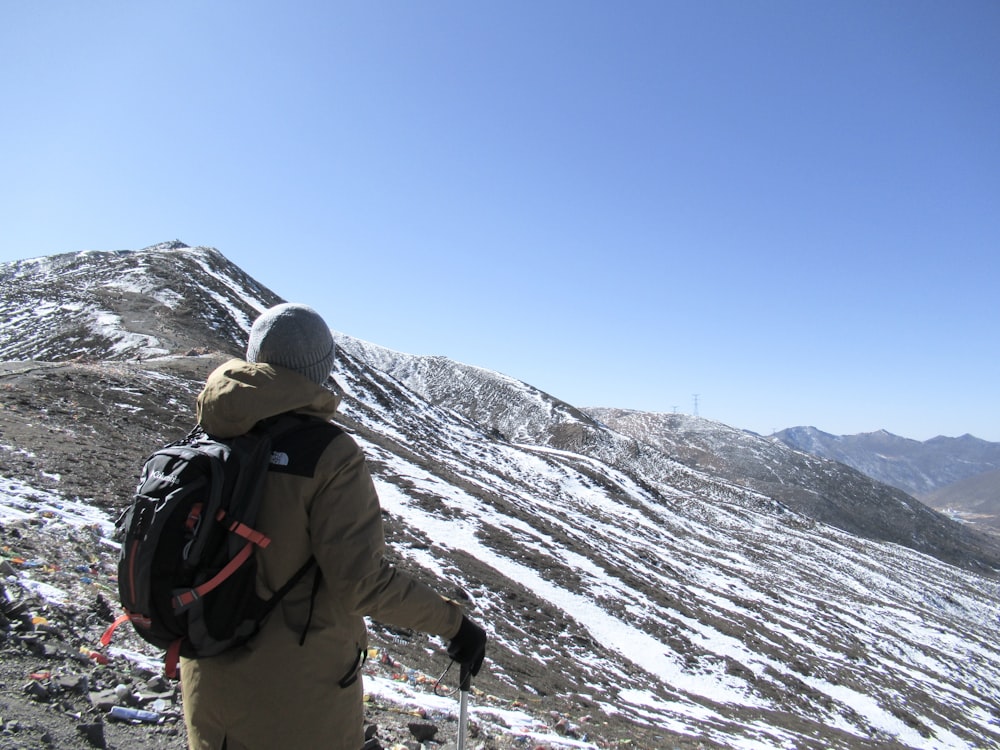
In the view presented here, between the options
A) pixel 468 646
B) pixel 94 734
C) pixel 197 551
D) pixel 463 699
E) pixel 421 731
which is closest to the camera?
pixel 197 551

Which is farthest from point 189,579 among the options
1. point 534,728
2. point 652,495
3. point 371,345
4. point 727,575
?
point 371,345

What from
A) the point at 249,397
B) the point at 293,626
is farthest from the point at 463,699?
the point at 249,397

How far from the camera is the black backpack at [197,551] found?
2.25 m

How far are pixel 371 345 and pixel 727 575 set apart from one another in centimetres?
10260

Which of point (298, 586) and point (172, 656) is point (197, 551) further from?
point (172, 656)

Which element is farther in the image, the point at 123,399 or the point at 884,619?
the point at 884,619

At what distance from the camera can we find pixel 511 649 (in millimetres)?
14461

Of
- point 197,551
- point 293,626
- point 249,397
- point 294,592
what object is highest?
point 249,397

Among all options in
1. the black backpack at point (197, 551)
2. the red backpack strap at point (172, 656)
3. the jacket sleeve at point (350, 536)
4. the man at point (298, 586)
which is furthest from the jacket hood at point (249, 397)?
the red backpack strap at point (172, 656)

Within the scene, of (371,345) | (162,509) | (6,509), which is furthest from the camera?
(371,345)

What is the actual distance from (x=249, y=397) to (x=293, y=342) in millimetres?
398

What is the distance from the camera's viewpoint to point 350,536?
2.44m

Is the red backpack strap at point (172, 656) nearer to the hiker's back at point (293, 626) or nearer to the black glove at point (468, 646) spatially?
the hiker's back at point (293, 626)

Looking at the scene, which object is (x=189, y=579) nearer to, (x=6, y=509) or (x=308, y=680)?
(x=308, y=680)
